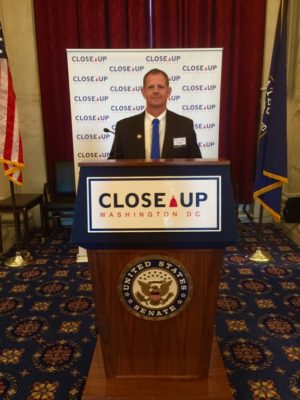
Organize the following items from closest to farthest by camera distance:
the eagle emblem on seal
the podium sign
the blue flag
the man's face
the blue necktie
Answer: the podium sign, the eagle emblem on seal, the man's face, the blue necktie, the blue flag

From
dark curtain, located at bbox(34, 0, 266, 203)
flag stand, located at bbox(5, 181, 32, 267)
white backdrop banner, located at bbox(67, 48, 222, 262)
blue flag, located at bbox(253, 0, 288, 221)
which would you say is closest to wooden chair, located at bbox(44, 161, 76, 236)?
dark curtain, located at bbox(34, 0, 266, 203)

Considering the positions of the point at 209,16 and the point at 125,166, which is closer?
the point at 125,166

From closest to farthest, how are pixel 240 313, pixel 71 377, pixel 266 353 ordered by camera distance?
pixel 71 377, pixel 266 353, pixel 240 313

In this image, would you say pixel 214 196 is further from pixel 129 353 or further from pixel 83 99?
pixel 83 99

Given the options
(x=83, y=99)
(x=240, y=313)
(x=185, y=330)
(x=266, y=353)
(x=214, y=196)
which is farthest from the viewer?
(x=83, y=99)

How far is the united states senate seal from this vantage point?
4.21ft

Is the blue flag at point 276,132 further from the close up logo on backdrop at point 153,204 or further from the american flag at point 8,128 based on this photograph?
the american flag at point 8,128

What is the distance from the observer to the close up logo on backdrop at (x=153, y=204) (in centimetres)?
120

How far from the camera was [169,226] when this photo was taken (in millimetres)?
1203

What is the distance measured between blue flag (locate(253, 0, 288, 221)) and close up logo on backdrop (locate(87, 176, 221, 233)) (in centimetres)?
219

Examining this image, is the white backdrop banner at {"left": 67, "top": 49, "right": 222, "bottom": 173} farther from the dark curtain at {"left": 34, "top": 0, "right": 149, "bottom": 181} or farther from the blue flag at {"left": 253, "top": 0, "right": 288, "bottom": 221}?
the dark curtain at {"left": 34, "top": 0, "right": 149, "bottom": 181}

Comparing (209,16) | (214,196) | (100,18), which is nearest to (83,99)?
(100,18)

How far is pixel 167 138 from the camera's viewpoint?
6.67ft

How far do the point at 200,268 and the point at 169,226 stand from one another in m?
0.23
